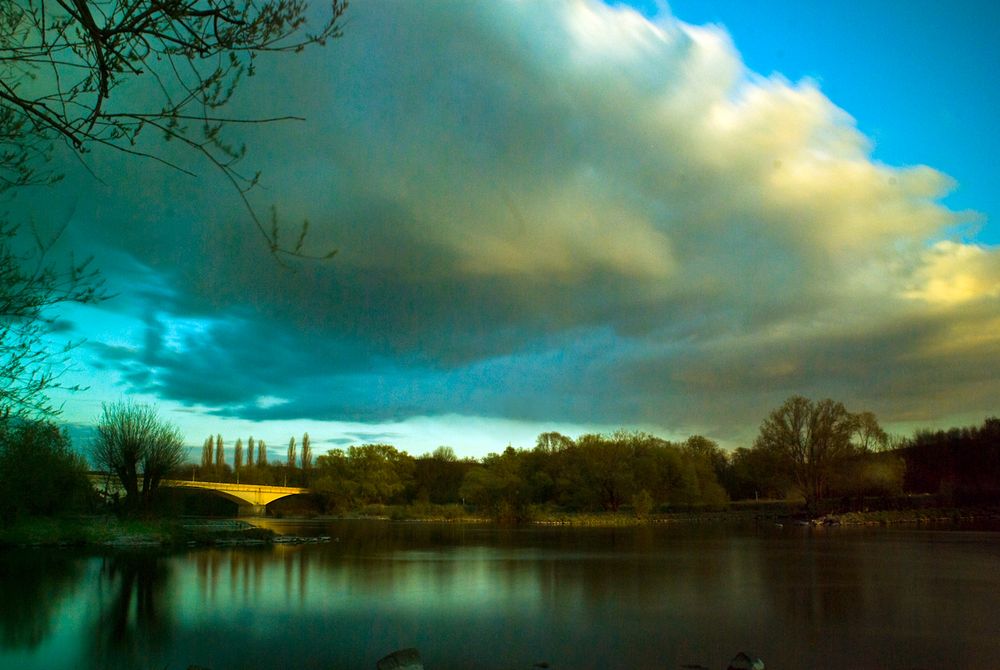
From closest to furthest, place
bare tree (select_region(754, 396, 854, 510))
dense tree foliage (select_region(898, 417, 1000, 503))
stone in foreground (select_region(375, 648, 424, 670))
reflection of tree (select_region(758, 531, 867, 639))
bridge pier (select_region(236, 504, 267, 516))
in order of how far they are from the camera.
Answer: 1. stone in foreground (select_region(375, 648, 424, 670))
2. reflection of tree (select_region(758, 531, 867, 639))
3. bare tree (select_region(754, 396, 854, 510))
4. dense tree foliage (select_region(898, 417, 1000, 503))
5. bridge pier (select_region(236, 504, 267, 516))

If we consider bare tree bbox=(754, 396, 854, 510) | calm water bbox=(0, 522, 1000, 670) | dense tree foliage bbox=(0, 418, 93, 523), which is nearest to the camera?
calm water bbox=(0, 522, 1000, 670)

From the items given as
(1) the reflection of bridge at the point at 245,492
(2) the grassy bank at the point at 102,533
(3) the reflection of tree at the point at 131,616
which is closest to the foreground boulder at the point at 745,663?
(3) the reflection of tree at the point at 131,616

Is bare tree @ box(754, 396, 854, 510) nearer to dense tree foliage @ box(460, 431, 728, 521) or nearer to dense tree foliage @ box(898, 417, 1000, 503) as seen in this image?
dense tree foliage @ box(460, 431, 728, 521)

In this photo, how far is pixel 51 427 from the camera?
10547 millimetres

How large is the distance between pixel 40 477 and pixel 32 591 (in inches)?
375

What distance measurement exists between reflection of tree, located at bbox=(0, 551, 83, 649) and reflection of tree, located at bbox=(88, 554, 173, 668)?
820mm

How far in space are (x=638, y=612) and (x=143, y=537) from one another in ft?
81.3

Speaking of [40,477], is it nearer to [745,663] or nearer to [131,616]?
[131,616]

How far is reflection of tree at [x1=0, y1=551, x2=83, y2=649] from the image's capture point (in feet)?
39.1

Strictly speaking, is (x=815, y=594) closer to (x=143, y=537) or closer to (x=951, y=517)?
(x=143, y=537)

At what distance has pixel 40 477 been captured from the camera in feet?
79.8

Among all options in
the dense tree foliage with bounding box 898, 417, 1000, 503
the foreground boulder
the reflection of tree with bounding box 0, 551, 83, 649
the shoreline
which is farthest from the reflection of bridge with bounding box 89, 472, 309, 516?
the dense tree foliage with bounding box 898, 417, 1000, 503

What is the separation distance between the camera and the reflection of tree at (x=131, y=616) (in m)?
10.4

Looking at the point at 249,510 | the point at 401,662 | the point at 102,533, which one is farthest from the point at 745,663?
the point at 249,510
